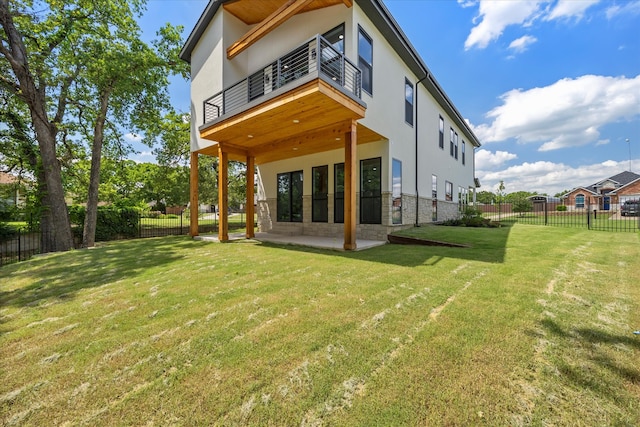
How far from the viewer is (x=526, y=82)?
17406mm

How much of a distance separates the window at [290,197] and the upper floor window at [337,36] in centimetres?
551

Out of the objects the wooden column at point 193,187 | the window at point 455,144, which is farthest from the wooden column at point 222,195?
the window at point 455,144

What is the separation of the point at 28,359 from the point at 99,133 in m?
14.0

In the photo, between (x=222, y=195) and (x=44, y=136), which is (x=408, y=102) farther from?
(x=44, y=136)

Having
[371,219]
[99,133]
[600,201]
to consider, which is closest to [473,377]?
[371,219]

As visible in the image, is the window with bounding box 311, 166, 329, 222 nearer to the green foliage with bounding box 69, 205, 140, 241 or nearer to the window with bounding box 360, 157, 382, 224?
the window with bounding box 360, 157, 382, 224

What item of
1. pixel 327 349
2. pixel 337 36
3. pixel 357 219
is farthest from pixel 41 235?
pixel 327 349

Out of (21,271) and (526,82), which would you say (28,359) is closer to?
(21,271)

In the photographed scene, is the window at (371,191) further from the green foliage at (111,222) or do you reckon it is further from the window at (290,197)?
the green foliage at (111,222)

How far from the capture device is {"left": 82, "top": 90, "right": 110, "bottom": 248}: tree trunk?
12.0 meters

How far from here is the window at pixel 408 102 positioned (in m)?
10.8

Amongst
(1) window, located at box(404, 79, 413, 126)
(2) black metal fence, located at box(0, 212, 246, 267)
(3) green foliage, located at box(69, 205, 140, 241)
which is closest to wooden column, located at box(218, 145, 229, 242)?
(2) black metal fence, located at box(0, 212, 246, 267)

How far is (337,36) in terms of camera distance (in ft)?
26.2

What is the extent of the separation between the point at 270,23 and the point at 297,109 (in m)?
4.03
